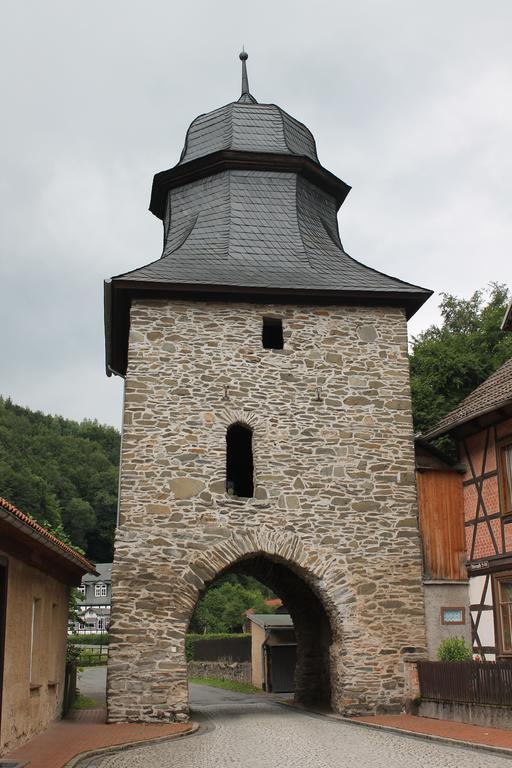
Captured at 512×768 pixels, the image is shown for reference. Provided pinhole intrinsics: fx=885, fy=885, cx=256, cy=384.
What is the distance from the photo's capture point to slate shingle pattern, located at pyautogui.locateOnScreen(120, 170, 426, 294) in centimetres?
1647

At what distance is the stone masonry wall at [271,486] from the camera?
563 inches

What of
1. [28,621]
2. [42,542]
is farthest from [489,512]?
[42,542]

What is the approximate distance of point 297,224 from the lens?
18.0m

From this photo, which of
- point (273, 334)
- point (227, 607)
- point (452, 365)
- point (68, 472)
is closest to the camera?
point (273, 334)

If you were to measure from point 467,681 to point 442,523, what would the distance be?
356 cm

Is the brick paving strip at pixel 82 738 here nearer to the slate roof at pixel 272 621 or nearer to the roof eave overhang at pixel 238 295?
the roof eave overhang at pixel 238 295

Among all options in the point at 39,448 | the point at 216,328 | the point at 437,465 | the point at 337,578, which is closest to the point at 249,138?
the point at 216,328

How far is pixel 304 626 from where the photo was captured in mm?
18609

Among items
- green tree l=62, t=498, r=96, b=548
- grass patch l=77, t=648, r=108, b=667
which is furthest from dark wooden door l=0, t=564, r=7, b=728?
green tree l=62, t=498, r=96, b=548

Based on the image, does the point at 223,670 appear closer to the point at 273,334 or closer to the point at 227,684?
the point at 227,684

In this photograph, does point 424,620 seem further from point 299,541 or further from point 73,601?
point 73,601

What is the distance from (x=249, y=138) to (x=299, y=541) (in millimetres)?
8862

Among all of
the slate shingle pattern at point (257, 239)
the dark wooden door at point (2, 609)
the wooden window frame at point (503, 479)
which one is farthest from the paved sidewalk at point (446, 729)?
the slate shingle pattern at point (257, 239)

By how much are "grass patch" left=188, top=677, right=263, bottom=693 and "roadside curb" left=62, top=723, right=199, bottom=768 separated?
46.3 feet
